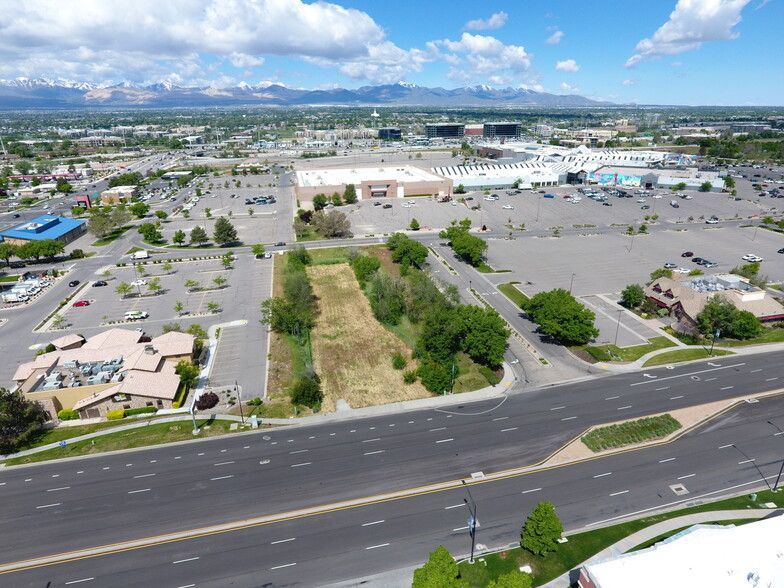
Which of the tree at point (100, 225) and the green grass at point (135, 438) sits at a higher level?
the tree at point (100, 225)

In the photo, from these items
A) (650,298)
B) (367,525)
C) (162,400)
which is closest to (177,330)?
(162,400)

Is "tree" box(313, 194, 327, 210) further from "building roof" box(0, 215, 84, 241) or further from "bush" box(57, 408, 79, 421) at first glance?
"bush" box(57, 408, 79, 421)

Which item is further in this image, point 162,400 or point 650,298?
point 650,298

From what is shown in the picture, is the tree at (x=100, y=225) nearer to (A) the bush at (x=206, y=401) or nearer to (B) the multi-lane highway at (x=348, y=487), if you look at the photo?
(A) the bush at (x=206, y=401)

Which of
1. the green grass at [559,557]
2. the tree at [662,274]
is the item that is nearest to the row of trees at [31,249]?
the green grass at [559,557]

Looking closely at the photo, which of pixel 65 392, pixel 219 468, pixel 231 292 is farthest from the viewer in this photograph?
pixel 231 292

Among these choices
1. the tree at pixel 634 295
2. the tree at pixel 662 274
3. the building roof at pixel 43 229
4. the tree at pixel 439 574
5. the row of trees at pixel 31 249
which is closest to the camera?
the tree at pixel 439 574

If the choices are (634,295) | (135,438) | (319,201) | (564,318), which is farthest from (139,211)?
(634,295)

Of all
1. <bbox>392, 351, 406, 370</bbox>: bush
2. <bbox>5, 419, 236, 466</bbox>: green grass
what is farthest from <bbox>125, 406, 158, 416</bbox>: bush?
<bbox>392, 351, 406, 370</bbox>: bush

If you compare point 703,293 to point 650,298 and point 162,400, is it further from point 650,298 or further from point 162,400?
point 162,400
